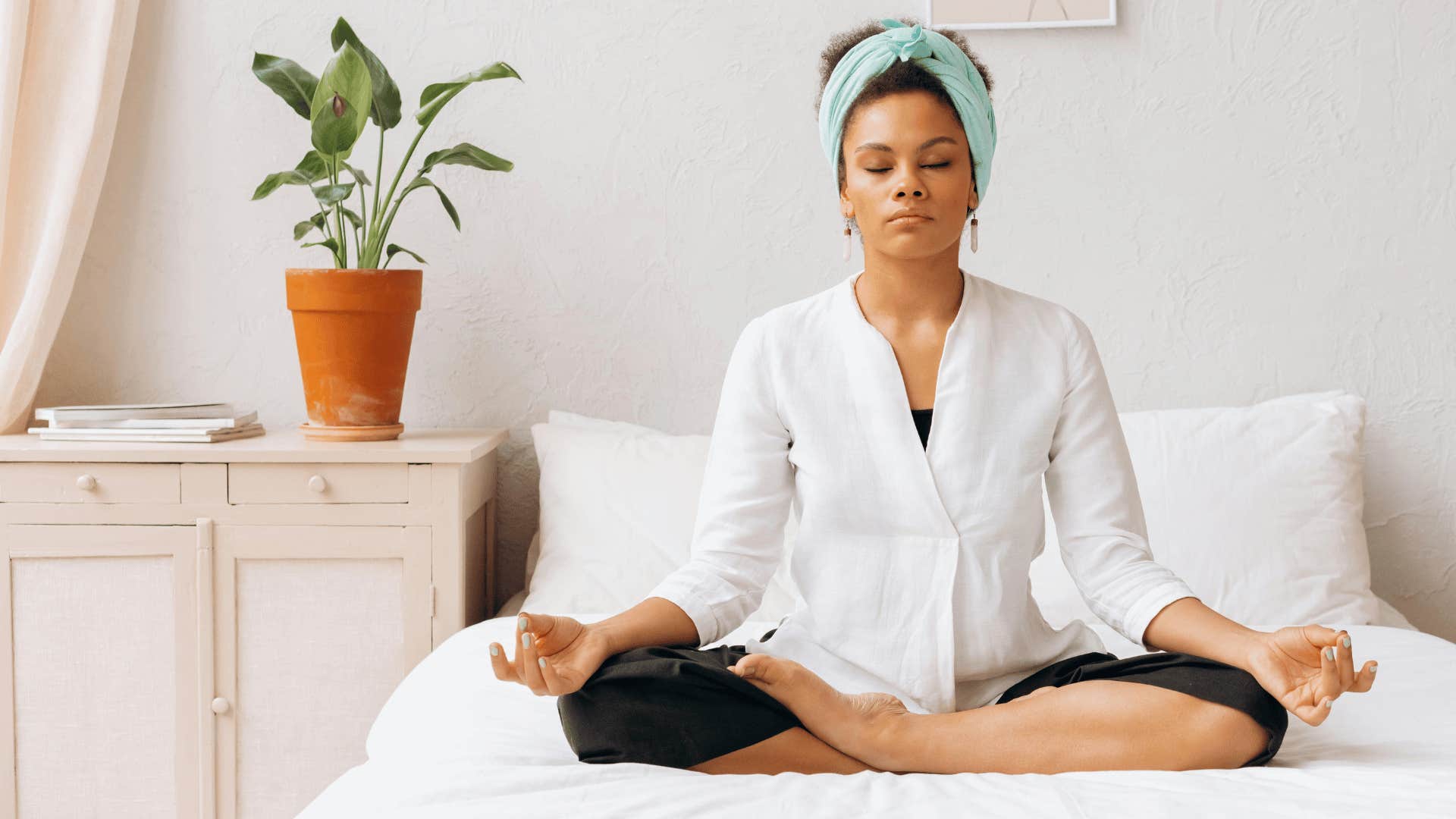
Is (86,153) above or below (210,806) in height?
above

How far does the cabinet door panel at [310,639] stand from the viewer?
6.20 feet

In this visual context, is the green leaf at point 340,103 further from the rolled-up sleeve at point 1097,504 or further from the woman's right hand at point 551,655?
the rolled-up sleeve at point 1097,504

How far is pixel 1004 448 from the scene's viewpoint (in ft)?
4.39

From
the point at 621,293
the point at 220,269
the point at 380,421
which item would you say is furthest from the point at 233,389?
the point at 621,293

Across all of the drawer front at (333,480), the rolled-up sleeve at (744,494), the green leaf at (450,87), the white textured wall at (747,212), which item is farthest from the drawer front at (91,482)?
the rolled-up sleeve at (744,494)

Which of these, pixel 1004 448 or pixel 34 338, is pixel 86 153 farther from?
pixel 1004 448

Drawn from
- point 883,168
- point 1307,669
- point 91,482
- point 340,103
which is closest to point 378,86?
point 340,103

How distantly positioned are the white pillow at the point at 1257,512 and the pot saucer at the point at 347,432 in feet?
3.59

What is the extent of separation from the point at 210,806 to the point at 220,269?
3.20 feet

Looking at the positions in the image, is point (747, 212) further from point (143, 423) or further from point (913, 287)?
point (143, 423)

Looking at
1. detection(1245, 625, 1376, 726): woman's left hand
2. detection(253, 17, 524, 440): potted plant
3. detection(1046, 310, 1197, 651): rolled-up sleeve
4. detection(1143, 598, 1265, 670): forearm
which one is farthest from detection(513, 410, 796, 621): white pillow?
detection(1245, 625, 1376, 726): woman's left hand

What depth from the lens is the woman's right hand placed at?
1.10 metres

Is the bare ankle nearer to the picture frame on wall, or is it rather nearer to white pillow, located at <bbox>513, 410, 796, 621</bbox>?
white pillow, located at <bbox>513, 410, 796, 621</bbox>

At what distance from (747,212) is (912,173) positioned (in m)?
0.96
